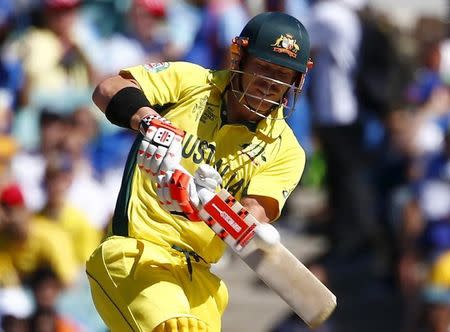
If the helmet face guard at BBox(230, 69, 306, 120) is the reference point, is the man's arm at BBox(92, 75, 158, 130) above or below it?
below

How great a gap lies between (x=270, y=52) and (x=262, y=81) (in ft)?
0.50

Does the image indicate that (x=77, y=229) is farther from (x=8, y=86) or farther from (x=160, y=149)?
(x=160, y=149)

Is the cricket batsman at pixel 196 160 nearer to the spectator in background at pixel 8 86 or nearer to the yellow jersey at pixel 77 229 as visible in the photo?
the yellow jersey at pixel 77 229

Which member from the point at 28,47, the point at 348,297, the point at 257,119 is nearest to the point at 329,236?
the point at 348,297

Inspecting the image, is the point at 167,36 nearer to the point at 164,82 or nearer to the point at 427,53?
the point at 427,53

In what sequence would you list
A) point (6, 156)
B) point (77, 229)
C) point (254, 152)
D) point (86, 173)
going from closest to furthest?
point (254, 152) < point (77, 229) < point (6, 156) < point (86, 173)

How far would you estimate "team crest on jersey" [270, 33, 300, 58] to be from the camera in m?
6.18

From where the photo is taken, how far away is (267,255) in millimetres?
5891

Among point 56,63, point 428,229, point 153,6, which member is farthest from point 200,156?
point 153,6

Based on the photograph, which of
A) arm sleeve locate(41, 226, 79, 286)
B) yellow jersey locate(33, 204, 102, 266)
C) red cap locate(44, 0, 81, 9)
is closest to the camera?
arm sleeve locate(41, 226, 79, 286)

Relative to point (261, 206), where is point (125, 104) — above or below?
above

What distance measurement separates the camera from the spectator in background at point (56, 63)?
11.0m

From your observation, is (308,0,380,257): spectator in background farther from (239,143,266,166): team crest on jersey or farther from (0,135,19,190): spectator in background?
(239,143,266,166): team crest on jersey

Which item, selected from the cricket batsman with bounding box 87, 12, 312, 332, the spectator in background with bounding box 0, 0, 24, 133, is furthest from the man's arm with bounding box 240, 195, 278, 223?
the spectator in background with bounding box 0, 0, 24, 133
